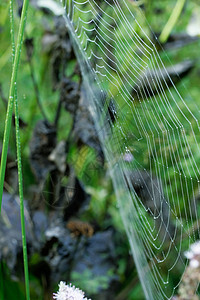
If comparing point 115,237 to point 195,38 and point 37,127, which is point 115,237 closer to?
point 37,127

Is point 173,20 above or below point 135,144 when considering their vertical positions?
above

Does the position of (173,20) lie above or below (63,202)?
above

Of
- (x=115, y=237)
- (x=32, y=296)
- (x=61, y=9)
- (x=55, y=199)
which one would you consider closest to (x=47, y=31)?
(x=61, y=9)

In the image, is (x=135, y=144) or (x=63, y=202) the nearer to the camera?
(x=135, y=144)

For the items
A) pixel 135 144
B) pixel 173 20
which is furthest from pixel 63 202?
pixel 173 20

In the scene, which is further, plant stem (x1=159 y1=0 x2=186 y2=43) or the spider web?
plant stem (x1=159 y1=0 x2=186 y2=43)

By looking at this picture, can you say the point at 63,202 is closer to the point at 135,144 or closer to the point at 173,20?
the point at 135,144

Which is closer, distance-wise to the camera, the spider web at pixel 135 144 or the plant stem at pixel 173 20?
the spider web at pixel 135 144

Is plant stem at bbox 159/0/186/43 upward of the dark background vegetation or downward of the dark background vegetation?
upward
